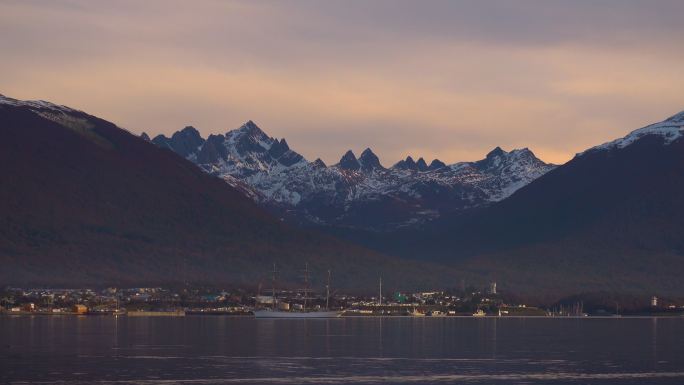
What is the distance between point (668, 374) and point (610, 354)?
29.3 meters

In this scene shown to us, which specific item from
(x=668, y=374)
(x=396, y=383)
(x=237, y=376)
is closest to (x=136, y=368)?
(x=237, y=376)

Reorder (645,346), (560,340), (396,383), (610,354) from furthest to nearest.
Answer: (560,340) → (645,346) → (610,354) → (396,383)

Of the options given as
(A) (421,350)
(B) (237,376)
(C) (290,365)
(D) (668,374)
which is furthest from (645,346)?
(B) (237,376)

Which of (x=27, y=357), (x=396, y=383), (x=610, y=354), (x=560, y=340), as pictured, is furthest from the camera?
(x=560, y=340)

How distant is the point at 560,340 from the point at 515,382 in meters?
75.3

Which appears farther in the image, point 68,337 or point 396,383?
point 68,337

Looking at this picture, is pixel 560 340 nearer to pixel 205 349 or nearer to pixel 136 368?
pixel 205 349

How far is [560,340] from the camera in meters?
199

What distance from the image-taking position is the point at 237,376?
421 ft

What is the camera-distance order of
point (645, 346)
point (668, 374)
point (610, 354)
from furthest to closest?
point (645, 346)
point (610, 354)
point (668, 374)

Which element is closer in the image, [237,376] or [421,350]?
[237,376]

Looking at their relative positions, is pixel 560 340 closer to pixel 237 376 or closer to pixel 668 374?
pixel 668 374

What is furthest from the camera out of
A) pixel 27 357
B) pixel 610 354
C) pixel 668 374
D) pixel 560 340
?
pixel 560 340

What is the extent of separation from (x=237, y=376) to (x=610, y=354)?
52834 mm
